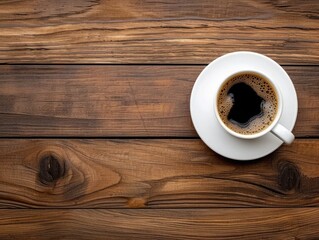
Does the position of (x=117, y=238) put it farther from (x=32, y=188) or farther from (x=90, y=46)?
(x=90, y=46)

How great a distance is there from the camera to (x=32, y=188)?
101 centimetres

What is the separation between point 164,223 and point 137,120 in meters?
0.20

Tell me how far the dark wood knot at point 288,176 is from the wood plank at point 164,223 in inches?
1.8

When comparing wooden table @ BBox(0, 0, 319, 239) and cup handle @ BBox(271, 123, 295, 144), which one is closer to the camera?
cup handle @ BBox(271, 123, 295, 144)

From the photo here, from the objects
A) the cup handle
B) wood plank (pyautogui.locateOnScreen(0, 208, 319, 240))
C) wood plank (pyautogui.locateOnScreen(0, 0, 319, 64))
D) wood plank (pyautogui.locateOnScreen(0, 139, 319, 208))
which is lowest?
wood plank (pyautogui.locateOnScreen(0, 208, 319, 240))

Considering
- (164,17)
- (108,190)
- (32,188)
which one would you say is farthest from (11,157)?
(164,17)

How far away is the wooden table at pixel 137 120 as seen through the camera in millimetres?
1002

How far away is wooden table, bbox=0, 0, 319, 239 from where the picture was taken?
100cm

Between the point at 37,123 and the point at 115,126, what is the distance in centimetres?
14

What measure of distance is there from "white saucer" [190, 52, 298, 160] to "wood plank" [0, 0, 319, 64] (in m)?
0.06

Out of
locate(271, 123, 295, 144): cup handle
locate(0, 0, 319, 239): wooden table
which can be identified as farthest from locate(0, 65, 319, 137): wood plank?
locate(271, 123, 295, 144): cup handle

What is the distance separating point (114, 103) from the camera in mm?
1004

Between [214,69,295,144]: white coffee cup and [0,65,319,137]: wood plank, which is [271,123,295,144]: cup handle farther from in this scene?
[0,65,319,137]: wood plank

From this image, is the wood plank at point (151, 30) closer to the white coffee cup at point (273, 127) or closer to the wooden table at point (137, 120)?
the wooden table at point (137, 120)
